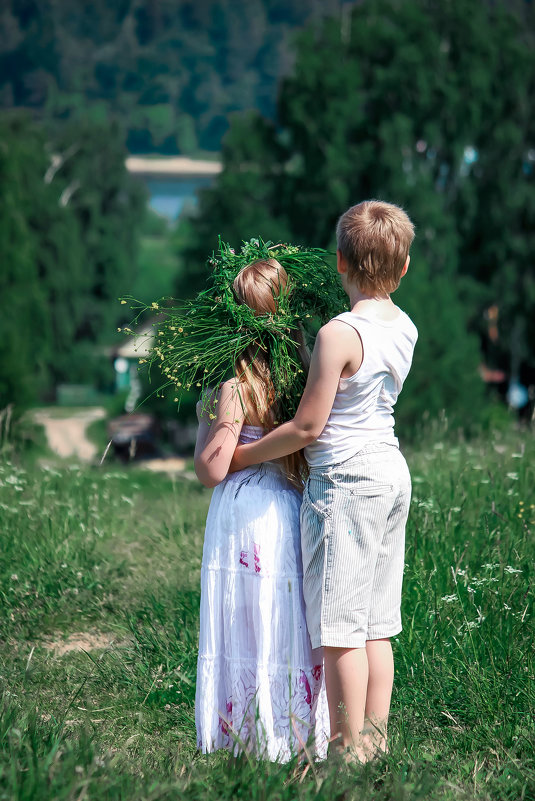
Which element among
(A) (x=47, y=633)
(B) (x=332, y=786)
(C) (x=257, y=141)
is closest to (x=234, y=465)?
(B) (x=332, y=786)

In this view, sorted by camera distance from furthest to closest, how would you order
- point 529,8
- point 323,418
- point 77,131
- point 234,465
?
point 77,131, point 529,8, point 234,465, point 323,418

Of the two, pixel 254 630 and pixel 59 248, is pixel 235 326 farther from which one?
pixel 59 248

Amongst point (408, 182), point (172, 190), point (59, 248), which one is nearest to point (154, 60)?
point (172, 190)

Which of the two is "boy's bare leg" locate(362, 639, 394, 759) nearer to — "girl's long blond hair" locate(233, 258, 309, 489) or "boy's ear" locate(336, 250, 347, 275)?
"girl's long blond hair" locate(233, 258, 309, 489)

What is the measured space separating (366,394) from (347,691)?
82 centimetres

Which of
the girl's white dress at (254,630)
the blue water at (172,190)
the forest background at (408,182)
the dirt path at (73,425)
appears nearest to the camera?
the girl's white dress at (254,630)

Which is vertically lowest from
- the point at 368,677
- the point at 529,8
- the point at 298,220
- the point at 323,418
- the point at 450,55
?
the point at 298,220

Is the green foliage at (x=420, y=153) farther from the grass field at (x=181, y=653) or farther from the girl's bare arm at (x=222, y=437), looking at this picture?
the girl's bare arm at (x=222, y=437)

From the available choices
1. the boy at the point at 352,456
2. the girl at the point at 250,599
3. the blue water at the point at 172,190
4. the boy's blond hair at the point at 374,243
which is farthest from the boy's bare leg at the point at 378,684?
the blue water at the point at 172,190

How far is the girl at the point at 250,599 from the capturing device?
2.48m

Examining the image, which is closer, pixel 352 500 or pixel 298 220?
pixel 352 500

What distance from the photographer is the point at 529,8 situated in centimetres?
3719

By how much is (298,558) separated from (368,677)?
40cm

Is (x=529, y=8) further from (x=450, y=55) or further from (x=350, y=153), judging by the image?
(x=350, y=153)
